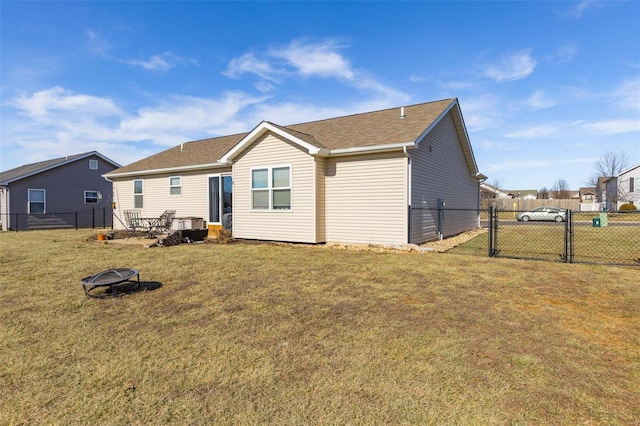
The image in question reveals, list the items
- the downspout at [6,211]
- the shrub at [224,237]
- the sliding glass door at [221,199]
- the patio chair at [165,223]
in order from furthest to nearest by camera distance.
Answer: the downspout at [6,211], the sliding glass door at [221,199], the patio chair at [165,223], the shrub at [224,237]

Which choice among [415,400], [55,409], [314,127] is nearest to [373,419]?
[415,400]

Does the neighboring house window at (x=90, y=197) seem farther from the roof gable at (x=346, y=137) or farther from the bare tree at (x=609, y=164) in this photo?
the bare tree at (x=609, y=164)

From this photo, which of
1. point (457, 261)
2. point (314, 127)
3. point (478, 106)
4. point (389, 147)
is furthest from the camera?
point (478, 106)

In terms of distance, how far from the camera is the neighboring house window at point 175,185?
1438 centimetres

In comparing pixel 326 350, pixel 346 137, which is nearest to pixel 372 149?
pixel 346 137

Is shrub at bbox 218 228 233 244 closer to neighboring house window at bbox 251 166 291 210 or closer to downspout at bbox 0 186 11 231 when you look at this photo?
neighboring house window at bbox 251 166 291 210

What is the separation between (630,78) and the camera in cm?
1259

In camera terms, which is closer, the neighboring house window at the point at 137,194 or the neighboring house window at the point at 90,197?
the neighboring house window at the point at 137,194

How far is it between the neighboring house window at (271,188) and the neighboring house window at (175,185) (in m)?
5.04

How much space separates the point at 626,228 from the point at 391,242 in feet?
53.8

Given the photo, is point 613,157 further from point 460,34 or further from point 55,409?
point 55,409

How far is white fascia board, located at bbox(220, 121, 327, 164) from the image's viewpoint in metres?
9.81

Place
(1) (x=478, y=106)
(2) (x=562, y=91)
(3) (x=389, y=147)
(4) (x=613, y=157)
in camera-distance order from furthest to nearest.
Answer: (4) (x=613, y=157) < (1) (x=478, y=106) < (2) (x=562, y=91) < (3) (x=389, y=147)

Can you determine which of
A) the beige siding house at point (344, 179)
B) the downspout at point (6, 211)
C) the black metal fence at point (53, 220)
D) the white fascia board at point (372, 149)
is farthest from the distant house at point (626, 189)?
the downspout at point (6, 211)
